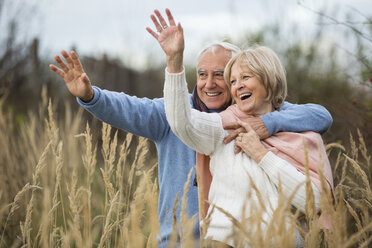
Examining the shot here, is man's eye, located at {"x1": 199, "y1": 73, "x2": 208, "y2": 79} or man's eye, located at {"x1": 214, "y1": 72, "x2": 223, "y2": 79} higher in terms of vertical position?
man's eye, located at {"x1": 199, "y1": 73, "x2": 208, "y2": 79}

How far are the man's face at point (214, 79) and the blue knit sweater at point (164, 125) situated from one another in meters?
0.29

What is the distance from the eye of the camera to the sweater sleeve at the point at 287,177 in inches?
70.5

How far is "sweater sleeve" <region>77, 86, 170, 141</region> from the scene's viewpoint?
227cm

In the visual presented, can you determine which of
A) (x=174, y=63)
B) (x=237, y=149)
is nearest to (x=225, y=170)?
(x=237, y=149)

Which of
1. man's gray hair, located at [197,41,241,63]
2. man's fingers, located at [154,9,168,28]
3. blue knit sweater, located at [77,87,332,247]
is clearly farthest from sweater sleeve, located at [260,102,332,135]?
man's fingers, located at [154,9,168,28]

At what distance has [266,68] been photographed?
6.78ft

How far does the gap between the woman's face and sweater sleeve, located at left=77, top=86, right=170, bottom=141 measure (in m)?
0.60

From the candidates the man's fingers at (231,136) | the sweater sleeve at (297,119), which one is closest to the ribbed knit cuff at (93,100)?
the man's fingers at (231,136)

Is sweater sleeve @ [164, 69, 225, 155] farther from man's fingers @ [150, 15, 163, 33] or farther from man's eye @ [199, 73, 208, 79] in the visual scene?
man's eye @ [199, 73, 208, 79]

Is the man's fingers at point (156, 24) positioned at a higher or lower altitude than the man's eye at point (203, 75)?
higher

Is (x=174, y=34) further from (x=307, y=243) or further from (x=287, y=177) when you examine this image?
(x=307, y=243)

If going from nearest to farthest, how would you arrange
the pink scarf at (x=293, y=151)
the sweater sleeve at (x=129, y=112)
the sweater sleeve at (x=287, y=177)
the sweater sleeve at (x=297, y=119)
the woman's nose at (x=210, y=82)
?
1. the sweater sleeve at (x=287, y=177)
2. the pink scarf at (x=293, y=151)
3. the sweater sleeve at (x=297, y=119)
4. the sweater sleeve at (x=129, y=112)
5. the woman's nose at (x=210, y=82)

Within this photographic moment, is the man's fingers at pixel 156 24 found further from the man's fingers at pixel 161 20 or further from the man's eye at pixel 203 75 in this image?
the man's eye at pixel 203 75

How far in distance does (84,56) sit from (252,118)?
5.42 meters
